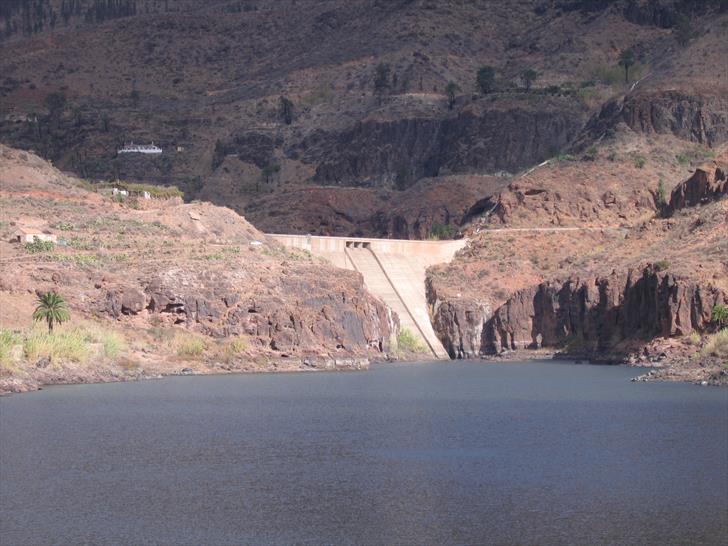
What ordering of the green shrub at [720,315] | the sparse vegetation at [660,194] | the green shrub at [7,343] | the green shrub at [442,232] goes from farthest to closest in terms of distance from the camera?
the green shrub at [442,232] < the sparse vegetation at [660,194] < the green shrub at [720,315] < the green shrub at [7,343]

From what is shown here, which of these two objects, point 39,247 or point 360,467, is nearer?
point 360,467

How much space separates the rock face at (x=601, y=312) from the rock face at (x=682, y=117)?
40.3 metres

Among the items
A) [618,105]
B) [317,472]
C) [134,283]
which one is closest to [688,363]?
[134,283]

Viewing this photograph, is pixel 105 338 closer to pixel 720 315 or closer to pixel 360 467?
pixel 720 315

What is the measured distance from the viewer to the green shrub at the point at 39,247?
4419 inches

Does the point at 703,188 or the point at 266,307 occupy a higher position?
the point at 703,188

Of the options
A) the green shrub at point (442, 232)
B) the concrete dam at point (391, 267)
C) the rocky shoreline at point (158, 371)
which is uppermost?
the green shrub at point (442, 232)

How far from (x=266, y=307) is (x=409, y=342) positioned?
2222cm

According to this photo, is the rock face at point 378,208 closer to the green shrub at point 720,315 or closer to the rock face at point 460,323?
the rock face at point 460,323

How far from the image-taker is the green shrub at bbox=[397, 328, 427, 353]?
129 meters

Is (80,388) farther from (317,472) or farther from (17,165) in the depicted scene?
(17,165)

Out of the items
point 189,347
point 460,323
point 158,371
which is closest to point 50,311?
point 158,371

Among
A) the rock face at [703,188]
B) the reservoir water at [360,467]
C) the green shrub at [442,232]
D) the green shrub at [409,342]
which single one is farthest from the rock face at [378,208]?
the reservoir water at [360,467]

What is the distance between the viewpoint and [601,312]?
128875mm
